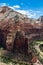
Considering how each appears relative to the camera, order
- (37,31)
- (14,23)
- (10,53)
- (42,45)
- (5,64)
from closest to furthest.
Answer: (5,64) < (10,53) < (14,23) < (42,45) < (37,31)

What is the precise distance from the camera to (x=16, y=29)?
357ft

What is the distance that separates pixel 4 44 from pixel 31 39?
14269 millimetres

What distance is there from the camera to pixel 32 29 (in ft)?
A: 412

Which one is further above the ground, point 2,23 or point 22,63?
point 2,23

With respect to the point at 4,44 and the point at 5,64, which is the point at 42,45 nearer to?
the point at 4,44

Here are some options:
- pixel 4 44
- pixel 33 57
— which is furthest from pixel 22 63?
pixel 4 44

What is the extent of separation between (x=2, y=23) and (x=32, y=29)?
47.7 feet

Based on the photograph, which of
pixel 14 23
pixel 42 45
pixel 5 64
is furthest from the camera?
pixel 42 45

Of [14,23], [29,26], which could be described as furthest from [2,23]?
[29,26]

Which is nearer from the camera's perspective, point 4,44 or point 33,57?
point 33,57

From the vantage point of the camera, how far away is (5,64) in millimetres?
93688

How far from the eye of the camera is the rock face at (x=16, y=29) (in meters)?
100

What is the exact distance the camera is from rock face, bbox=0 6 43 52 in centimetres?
10019

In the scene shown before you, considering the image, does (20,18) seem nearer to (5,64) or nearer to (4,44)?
(4,44)
